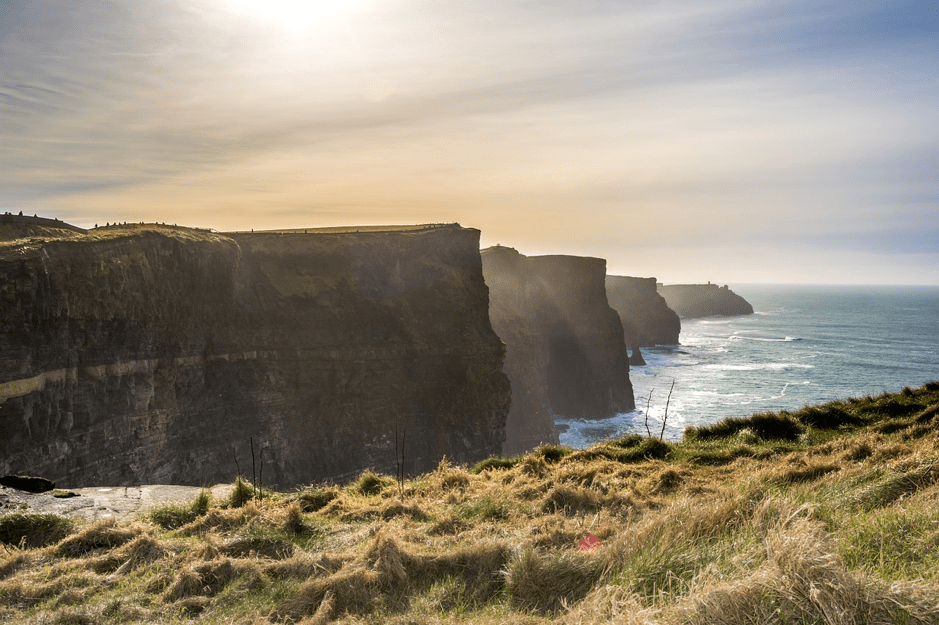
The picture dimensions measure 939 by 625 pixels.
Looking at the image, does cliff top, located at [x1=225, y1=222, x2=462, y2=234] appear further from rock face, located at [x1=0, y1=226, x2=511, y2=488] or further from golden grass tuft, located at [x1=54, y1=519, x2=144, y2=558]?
golden grass tuft, located at [x1=54, y1=519, x2=144, y2=558]

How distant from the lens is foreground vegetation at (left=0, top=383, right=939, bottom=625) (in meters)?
4.18

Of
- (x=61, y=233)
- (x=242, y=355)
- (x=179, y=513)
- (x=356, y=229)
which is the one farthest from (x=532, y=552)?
(x=356, y=229)

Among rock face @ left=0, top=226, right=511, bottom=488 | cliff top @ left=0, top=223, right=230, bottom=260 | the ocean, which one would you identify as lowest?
the ocean

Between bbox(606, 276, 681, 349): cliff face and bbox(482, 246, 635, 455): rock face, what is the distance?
163 feet

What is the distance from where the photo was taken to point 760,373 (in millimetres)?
100438

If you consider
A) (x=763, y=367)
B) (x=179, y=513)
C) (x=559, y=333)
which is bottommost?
(x=763, y=367)

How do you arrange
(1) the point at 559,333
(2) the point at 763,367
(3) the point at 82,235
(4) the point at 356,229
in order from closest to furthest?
1. (3) the point at 82,235
2. (4) the point at 356,229
3. (1) the point at 559,333
4. (2) the point at 763,367

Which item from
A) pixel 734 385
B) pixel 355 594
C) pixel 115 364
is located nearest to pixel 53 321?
pixel 115 364

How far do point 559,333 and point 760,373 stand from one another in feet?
134

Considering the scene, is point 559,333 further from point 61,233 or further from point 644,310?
point 61,233

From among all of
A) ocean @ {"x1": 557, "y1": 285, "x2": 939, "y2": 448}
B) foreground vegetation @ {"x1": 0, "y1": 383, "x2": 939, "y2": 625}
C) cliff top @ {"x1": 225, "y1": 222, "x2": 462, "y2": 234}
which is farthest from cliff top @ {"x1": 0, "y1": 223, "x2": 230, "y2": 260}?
ocean @ {"x1": 557, "y1": 285, "x2": 939, "y2": 448}

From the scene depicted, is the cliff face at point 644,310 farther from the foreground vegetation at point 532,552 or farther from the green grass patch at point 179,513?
the green grass patch at point 179,513

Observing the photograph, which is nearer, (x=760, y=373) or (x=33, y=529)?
(x=33, y=529)

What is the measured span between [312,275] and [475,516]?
46.6 meters
